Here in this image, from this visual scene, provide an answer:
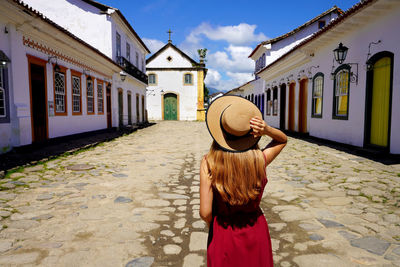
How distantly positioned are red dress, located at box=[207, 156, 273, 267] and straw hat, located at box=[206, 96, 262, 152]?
0.93 feet

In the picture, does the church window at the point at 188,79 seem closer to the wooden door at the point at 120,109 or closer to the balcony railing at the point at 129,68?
the balcony railing at the point at 129,68

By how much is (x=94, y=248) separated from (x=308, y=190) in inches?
138

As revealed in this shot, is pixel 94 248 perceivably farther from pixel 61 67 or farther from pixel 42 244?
pixel 61 67

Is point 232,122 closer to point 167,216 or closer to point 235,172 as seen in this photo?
point 235,172

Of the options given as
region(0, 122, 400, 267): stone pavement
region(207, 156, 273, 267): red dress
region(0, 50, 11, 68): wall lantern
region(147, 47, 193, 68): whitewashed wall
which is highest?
region(147, 47, 193, 68): whitewashed wall

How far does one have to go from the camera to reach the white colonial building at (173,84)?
3325 cm

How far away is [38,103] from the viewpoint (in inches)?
368

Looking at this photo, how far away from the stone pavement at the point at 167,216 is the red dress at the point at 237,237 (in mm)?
1071

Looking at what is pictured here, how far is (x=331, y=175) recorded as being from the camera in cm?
570

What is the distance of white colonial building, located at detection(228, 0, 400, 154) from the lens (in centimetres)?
721

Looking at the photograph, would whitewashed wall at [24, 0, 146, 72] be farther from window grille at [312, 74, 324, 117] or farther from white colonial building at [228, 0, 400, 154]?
window grille at [312, 74, 324, 117]

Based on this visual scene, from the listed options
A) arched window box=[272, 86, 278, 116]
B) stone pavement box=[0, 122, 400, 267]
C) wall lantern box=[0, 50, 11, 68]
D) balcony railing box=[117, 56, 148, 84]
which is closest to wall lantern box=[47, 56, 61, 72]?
wall lantern box=[0, 50, 11, 68]

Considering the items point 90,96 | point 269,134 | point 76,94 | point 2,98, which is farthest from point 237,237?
point 90,96

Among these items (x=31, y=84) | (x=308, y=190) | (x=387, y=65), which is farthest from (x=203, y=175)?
(x=31, y=84)
